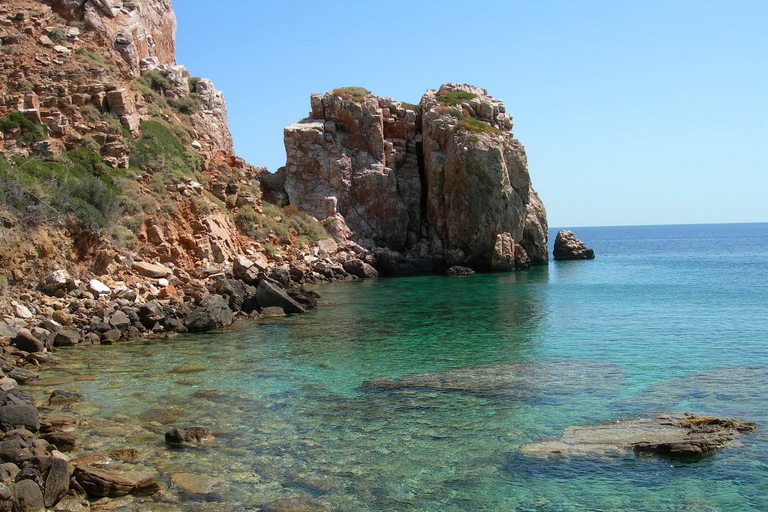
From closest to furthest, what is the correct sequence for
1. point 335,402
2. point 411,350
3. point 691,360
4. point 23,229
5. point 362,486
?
point 362,486
point 335,402
point 691,360
point 411,350
point 23,229

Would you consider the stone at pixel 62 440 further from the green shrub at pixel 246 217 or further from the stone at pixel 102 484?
the green shrub at pixel 246 217

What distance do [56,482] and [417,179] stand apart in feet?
155

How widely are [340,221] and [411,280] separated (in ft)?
31.4

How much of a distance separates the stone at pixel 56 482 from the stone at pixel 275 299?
18.8 metres

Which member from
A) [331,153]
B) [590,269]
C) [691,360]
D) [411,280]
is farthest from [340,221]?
[691,360]

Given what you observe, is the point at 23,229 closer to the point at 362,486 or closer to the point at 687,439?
the point at 362,486

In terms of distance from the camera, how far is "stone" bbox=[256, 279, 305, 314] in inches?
1099

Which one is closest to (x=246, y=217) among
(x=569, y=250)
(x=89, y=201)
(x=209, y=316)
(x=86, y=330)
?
(x=89, y=201)

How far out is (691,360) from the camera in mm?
17719

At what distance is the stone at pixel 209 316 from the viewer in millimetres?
23047

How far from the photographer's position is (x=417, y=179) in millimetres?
54469

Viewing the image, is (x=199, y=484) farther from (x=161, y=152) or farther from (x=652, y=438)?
(x=161, y=152)

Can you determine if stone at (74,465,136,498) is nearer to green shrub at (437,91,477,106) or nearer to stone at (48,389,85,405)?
stone at (48,389,85,405)

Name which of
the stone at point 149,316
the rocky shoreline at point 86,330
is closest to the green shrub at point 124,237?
the rocky shoreline at point 86,330
